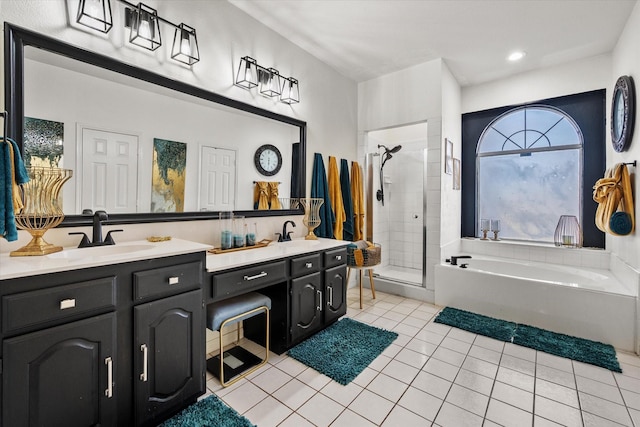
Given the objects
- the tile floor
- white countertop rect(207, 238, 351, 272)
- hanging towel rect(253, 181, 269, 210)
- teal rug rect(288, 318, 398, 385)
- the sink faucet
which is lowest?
the tile floor

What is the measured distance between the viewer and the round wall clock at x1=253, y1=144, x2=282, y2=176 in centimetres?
270

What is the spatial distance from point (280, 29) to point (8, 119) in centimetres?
218

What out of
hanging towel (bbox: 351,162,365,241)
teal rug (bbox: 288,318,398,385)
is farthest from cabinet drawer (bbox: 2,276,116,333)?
hanging towel (bbox: 351,162,365,241)

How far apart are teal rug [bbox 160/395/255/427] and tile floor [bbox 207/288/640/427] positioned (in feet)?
0.24

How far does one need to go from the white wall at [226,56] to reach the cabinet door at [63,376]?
0.66 meters

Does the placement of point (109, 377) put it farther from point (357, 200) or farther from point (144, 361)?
point (357, 200)

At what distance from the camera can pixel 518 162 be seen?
3.96 metres

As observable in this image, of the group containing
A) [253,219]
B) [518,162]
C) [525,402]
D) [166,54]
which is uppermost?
[166,54]

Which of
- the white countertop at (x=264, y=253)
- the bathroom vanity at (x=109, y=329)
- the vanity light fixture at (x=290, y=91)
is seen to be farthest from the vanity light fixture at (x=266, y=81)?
the bathroom vanity at (x=109, y=329)

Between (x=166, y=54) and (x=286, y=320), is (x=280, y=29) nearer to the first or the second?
(x=166, y=54)

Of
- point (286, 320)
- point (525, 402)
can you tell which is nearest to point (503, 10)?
point (525, 402)

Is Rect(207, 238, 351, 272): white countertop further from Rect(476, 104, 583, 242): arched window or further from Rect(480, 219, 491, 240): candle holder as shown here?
Rect(476, 104, 583, 242): arched window

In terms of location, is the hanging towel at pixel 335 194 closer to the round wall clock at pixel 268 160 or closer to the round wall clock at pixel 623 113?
the round wall clock at pixel 268 160

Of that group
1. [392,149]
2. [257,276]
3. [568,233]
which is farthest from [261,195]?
[568,233]
